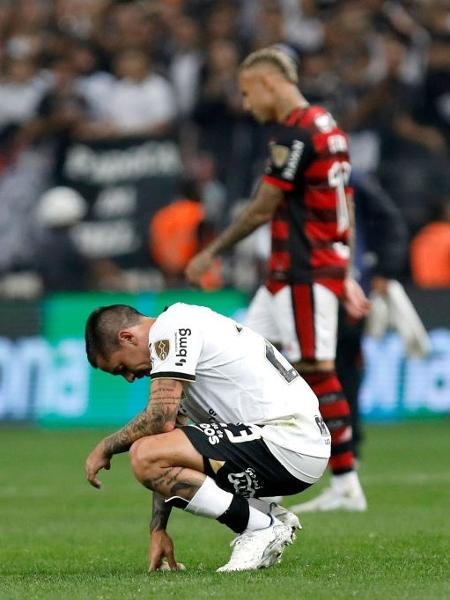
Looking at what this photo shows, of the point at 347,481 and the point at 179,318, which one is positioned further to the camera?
the point at 347,481

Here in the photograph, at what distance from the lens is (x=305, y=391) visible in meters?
6.77

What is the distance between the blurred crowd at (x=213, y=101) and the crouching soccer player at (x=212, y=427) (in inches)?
364

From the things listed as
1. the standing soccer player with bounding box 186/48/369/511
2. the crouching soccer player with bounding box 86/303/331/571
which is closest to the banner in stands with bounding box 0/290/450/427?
the standing soccer player with bounding box 186/48/369/511

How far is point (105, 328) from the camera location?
651 centimetres

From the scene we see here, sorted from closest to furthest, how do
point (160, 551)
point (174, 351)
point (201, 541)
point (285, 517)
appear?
point (174, 351) < point (160, 551) < point (285, 517) < point (201, 541)

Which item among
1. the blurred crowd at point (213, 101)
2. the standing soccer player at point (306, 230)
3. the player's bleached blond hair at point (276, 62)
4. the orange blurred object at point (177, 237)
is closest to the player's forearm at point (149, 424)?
the standing soccer player at point (306, 230)

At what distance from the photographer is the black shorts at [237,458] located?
6.49 m

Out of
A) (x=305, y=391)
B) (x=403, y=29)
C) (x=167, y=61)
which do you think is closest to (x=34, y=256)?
(x=167, y=61)

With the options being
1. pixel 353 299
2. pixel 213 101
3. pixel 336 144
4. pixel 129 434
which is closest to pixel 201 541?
pixel 129 434

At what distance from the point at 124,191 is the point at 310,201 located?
8.51 metres

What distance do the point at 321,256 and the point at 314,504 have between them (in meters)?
1.58

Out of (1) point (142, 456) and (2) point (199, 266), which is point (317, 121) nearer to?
(2) point (199, 266)

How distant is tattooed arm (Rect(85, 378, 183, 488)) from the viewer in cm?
635

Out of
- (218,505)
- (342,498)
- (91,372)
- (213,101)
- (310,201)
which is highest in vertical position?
(213,101)
